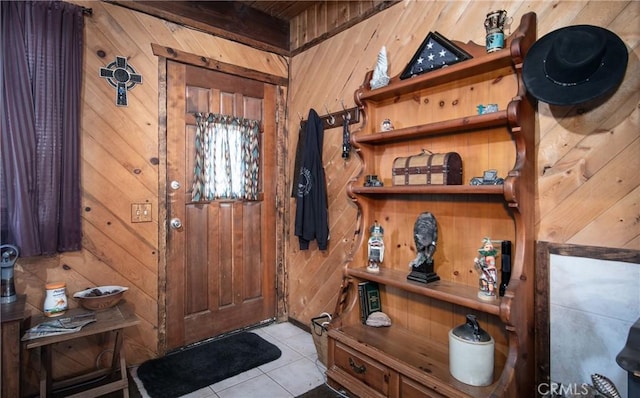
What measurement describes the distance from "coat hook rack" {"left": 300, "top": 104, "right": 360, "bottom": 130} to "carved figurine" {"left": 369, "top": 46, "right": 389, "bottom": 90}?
320 millimetres

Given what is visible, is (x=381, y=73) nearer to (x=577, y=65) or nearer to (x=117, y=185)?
(x=577, y=65)

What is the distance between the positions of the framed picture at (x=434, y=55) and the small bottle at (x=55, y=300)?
247cm

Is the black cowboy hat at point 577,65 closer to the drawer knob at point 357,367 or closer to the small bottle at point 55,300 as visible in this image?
the drawer knob at point 357,367

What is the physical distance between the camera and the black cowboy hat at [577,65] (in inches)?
53.3

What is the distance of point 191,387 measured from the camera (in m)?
2.15

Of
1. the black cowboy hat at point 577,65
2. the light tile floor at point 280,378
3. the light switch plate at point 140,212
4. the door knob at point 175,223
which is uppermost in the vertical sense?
the black cowboy hat at point 577,65

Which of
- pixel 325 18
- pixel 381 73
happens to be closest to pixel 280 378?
pixel 381 73

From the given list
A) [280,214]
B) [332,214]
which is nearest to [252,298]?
[280,214]

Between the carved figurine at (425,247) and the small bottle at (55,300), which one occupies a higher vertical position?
the carved figurine at (425,247)

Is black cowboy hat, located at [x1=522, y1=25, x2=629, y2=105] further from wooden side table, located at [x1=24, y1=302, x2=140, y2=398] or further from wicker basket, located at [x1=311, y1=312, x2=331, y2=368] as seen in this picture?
wooden side table, located at [x1=24, y1=302, x2=140, y2=398]

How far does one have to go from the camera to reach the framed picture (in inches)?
70.4

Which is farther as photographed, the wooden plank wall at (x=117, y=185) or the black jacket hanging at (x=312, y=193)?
the black jacket hanging at (x=312, y=193)

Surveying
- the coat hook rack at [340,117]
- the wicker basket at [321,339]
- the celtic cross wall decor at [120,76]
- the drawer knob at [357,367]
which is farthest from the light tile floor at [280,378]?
the celtic cross wall decor at [120,76]

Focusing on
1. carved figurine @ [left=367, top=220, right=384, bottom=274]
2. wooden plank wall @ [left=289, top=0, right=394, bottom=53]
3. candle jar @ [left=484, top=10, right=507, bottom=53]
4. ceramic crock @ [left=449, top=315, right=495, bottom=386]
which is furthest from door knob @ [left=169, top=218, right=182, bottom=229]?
candle jar @ [left=484, top=10, right=507, bottom=53]
